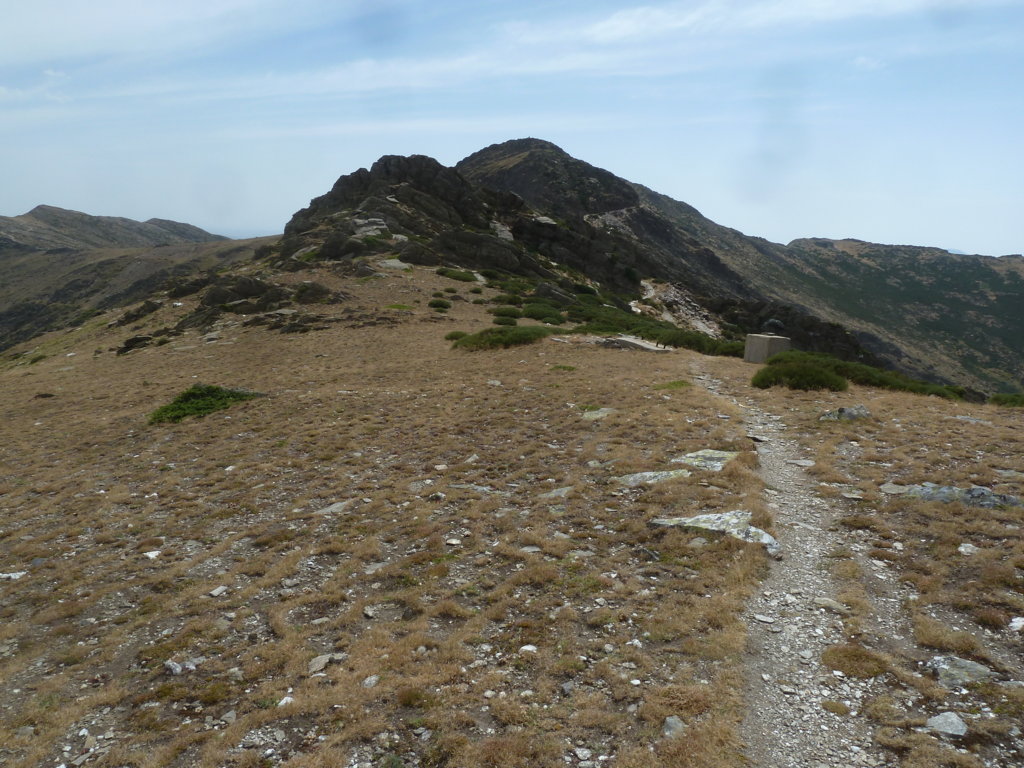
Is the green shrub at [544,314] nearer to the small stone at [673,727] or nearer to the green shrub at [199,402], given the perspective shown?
the green shrub at [199,402]

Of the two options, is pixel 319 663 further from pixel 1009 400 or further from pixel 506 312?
pixel 506 312

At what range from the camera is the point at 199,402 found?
19703 millimetres

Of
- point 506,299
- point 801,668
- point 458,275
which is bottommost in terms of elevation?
point 801,668

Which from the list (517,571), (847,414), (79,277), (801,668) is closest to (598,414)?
(847,414)

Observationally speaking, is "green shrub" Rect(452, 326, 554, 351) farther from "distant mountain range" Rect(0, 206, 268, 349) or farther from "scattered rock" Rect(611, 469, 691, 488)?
"distant mountain range" Rect(0, 206, 268, 349)

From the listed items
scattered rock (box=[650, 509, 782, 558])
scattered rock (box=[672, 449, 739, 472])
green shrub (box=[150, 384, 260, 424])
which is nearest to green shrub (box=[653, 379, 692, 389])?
scattered rock (box=[672, 449, 739, 472])

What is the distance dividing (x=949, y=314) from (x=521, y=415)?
194m

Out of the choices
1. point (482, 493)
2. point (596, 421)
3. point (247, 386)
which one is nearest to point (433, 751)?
point (482, 493)

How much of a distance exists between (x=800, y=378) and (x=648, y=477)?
33.0ft

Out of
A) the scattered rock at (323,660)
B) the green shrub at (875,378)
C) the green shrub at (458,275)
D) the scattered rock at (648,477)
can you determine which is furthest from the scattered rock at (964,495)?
the green shrub at (458,275)

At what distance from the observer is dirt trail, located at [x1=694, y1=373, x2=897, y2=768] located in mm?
5043

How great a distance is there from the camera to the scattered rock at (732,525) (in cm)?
847

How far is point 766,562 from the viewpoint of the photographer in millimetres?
8070

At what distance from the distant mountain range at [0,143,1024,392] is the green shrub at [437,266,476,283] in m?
2.94
